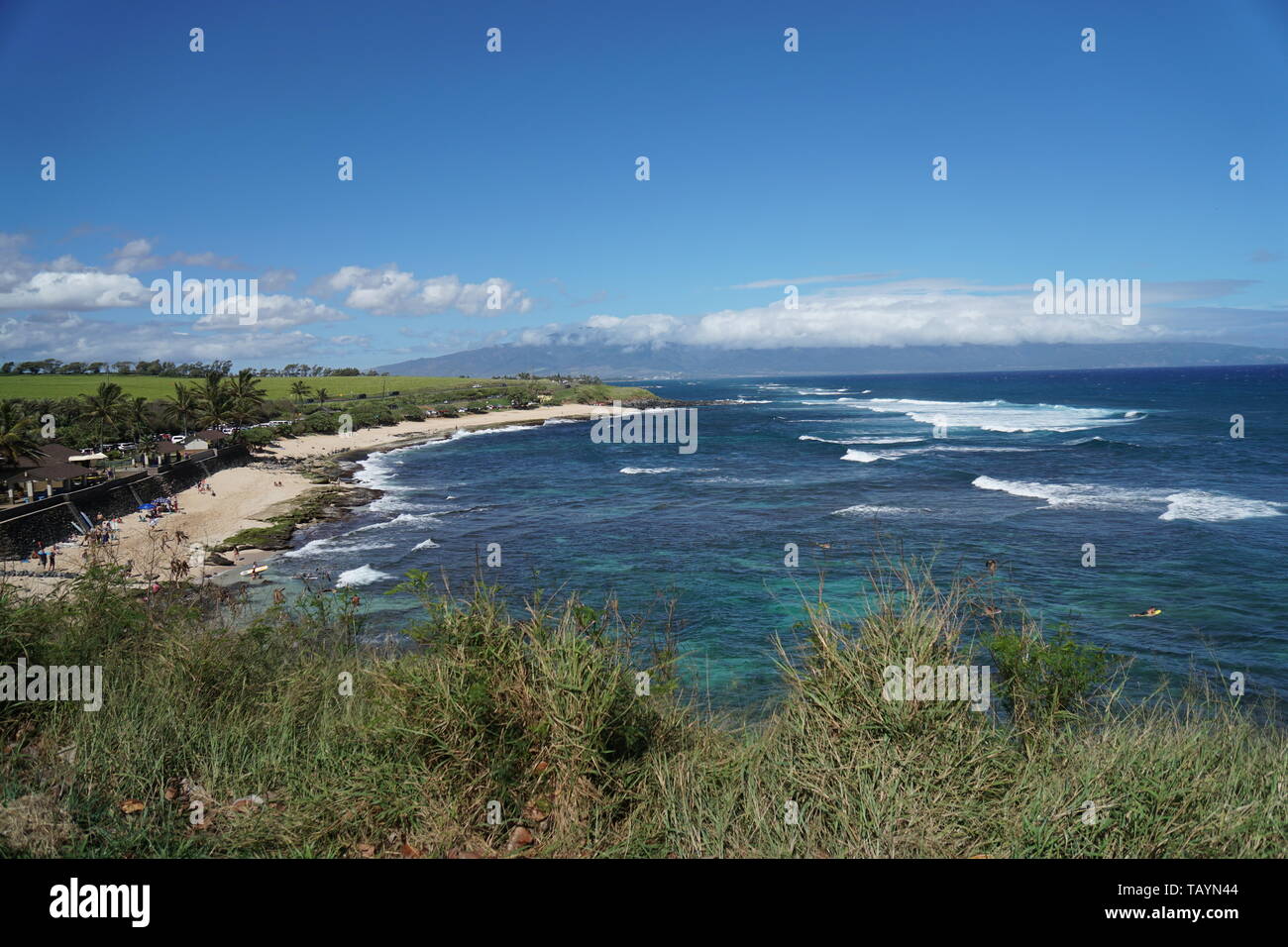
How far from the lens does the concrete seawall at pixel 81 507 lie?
28.5 m

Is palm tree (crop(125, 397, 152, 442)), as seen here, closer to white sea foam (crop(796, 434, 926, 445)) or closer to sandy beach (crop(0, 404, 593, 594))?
sandy beach (crop(0, 404, 593, 594))

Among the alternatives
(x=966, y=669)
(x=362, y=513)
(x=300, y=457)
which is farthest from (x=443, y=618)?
(x=300, y=457)

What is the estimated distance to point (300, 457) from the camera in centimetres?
6438

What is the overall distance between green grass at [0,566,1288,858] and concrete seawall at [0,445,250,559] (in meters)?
21.0

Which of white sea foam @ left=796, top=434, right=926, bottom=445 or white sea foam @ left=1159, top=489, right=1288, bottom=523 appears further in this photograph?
white sea foam @ left=796, top=434, right=926, bottom=445

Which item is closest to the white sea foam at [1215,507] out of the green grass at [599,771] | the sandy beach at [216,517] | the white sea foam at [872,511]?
the white sea foam at [872,511]

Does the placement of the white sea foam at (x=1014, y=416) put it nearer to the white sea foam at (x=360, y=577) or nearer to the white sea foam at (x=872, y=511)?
the white sea foam at (x=872, y=511)

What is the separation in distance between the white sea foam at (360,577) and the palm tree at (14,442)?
1955 cm

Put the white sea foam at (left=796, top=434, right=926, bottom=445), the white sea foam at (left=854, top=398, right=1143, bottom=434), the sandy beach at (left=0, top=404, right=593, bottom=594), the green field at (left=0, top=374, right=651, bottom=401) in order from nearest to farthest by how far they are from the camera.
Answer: the sandy beach at (left=0, top=404, right=593, bottom=594), the white sea foam at (left=796, top=434, right=926, bottom=445), the white sea foam at (left=854, top=398, right=1143, bottom=434), the green field at (left=0, top=374, right=651, bottom=401)

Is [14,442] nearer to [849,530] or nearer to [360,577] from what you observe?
[360,577]

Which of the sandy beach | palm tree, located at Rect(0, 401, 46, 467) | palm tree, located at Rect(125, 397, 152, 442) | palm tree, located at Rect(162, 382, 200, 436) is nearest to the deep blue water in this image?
the sandy beach

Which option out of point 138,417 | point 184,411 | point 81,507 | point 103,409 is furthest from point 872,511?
point 138,417

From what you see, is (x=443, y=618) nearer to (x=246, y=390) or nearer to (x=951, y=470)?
(x=951, y=470)

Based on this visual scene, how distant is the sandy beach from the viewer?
1477cm
